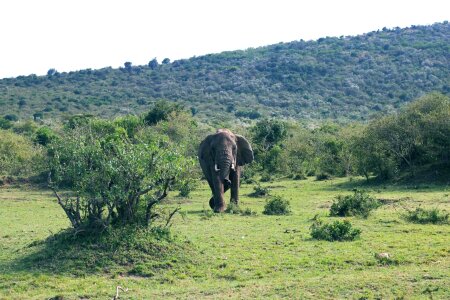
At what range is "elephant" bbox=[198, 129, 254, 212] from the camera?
84.5 feet

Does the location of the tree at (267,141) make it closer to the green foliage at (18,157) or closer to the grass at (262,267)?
the green foliage at (18,157)

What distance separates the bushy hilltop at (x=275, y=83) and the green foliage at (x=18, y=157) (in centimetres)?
3638

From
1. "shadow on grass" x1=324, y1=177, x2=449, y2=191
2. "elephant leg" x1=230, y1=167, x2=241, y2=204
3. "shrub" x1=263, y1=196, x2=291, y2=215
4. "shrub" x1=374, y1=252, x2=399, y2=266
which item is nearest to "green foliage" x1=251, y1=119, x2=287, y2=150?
"shadow on grass" x1=324, y1=177, x2=449, y2=191

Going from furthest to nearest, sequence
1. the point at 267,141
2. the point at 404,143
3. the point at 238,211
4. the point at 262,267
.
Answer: the point at 267,141 → the point at 404,143 → the point at 238,211 → the point at 262,267

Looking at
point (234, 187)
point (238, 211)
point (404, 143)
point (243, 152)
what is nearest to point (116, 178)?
point (238, 211)

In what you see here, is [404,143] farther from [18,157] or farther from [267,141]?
[18,157]

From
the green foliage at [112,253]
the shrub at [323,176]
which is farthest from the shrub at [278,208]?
the shrub at [323,176]

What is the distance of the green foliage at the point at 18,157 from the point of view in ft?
135

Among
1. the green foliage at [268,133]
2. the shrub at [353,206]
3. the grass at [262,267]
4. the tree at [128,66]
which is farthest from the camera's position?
the tree at [128,66]

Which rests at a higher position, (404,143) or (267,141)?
(267,141)

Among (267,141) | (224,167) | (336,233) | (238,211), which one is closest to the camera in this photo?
(336,233)

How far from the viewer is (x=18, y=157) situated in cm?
4372

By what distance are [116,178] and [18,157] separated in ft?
95.5

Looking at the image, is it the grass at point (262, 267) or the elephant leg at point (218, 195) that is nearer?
the grass at point (262, 267)
